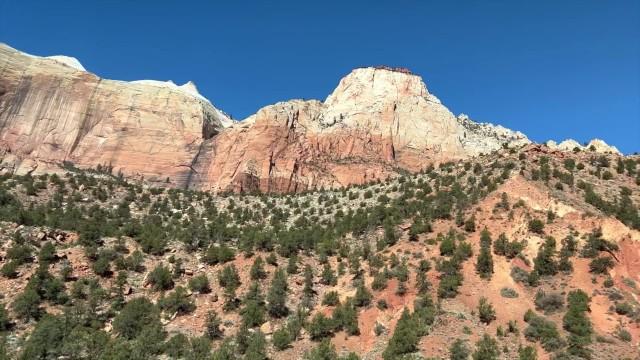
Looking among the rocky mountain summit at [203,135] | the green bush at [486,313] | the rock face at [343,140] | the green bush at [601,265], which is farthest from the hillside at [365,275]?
the rocky mountain summit at [203,135]

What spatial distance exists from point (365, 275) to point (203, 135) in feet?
198

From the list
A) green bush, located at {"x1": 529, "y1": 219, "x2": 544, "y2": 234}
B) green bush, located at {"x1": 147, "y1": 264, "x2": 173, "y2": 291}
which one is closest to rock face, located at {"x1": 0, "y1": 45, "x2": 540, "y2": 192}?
green bush, located at {"x1": 147, "y1": 264, "x2": 173, "y2": 291}

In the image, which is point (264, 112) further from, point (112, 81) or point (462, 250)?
point (462, 250)

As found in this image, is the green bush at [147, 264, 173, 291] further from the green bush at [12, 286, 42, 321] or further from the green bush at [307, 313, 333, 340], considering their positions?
the green bush at [307, 313, 333, 340]

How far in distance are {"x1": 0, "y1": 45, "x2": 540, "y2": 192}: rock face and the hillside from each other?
33439 millimetres

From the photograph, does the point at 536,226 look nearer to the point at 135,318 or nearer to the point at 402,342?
the point at 402,342

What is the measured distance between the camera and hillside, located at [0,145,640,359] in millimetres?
27031

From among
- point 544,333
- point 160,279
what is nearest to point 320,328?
point 544,333

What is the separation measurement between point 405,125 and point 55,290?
65.1 m

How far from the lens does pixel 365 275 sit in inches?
1337

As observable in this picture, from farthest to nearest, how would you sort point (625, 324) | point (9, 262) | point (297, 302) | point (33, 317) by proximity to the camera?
point (9, 262), point (297, 302), point (33, 317), point (625, 324)

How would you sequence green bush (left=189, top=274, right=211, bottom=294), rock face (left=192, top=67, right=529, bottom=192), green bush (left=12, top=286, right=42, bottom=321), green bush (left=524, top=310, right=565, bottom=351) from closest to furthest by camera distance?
green bush (left=524, top=310, right=565, bottom=351), green bush (left=12, top=286, right=42, bottom=321), green bush (left=189, top=274, right=211, bottom=294), rock face (left=192, top=67, right=529, bottom=192)

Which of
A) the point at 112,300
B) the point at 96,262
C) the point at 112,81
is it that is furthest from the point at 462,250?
the point at 112,81

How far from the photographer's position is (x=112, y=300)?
3322cm
